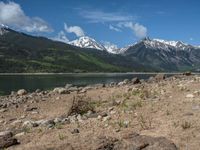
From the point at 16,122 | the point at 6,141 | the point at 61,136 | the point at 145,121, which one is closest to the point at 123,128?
the point at 145,121

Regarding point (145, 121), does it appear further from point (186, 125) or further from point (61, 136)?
point (61, 136)

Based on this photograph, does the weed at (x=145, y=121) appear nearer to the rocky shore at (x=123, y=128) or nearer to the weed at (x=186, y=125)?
the rocky shore at (x=123, y=128)

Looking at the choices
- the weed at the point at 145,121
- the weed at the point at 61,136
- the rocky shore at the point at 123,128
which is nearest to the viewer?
the rocky shore at the point at 123,128

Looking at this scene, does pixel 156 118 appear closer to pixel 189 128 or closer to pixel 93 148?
pixel 189 128

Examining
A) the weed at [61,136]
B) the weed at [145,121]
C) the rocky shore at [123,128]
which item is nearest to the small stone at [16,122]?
the rocky shore at [123,128]

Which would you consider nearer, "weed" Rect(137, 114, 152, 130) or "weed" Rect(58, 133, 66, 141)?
"weed" Rect(58, 133, 66, 141)

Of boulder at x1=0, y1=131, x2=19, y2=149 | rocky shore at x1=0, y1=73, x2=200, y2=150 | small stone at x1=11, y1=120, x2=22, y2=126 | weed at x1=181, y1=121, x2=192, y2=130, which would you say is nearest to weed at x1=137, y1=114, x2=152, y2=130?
rocky shore at x1=0, y1=73, x2=200, y2=150

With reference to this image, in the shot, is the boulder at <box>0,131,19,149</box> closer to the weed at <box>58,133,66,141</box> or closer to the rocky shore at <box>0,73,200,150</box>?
the rocky shore at <box>0,73,200,150</box>

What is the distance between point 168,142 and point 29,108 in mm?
15600

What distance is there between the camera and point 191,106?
18375mm

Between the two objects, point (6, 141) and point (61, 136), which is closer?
point (6, 141)

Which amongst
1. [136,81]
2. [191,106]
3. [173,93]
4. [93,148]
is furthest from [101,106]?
[136,81]

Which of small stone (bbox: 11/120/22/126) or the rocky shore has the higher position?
the rocky shore

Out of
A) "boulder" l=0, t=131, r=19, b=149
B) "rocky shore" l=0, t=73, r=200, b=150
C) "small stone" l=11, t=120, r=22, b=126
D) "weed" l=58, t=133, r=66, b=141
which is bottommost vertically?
"small stone" l=11, t=120, r=22, b=126
